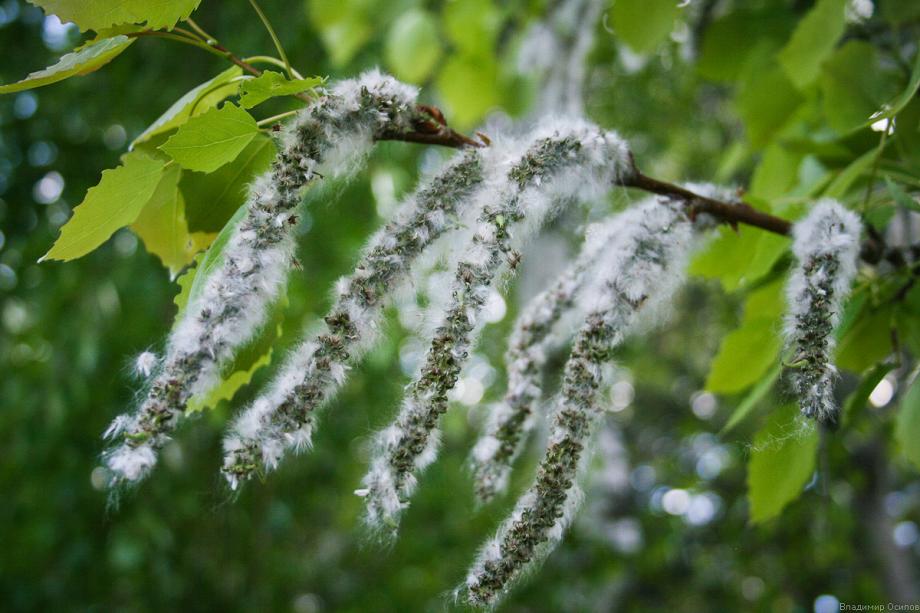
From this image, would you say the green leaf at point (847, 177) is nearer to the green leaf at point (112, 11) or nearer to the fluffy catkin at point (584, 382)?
the fluffy catkin at point (584, 382)

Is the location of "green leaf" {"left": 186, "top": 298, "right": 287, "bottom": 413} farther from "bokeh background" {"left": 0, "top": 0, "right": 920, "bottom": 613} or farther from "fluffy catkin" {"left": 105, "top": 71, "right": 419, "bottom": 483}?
"bokeh background" {"left": 0, "top": 0, "right": 920, "bottom": 613}

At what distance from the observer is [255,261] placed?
26.6 inches

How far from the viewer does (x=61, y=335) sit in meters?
2.56

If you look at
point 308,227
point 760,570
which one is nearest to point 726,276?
point 308,227

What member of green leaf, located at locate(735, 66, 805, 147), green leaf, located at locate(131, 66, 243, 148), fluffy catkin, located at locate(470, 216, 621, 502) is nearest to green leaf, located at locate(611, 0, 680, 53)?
green leaf, located at locate(735, 66, 805, 147)

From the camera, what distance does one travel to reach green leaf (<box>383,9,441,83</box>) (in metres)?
2.35

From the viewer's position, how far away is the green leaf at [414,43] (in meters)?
2.35

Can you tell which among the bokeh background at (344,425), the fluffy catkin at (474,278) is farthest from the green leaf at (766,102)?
the fluffy catkin at (474,278)

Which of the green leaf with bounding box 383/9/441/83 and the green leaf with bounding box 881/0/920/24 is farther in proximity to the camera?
the green leaf with bounding box 383/9/441/83

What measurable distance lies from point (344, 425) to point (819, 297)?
281 centimetres

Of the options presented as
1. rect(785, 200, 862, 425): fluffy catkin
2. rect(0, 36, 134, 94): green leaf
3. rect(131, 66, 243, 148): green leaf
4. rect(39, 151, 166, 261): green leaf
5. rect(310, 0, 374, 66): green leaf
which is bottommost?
rect(785, 200, 862, 425): fluffy catkin

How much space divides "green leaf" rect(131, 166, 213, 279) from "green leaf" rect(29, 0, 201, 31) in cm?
20

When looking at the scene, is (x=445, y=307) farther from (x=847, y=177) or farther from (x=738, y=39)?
(x=738, y=39)

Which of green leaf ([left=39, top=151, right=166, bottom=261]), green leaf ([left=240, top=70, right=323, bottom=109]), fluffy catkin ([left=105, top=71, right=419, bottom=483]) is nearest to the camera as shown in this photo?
fluffy catkin ([left=105, top=71, right=419, bottom=483])
